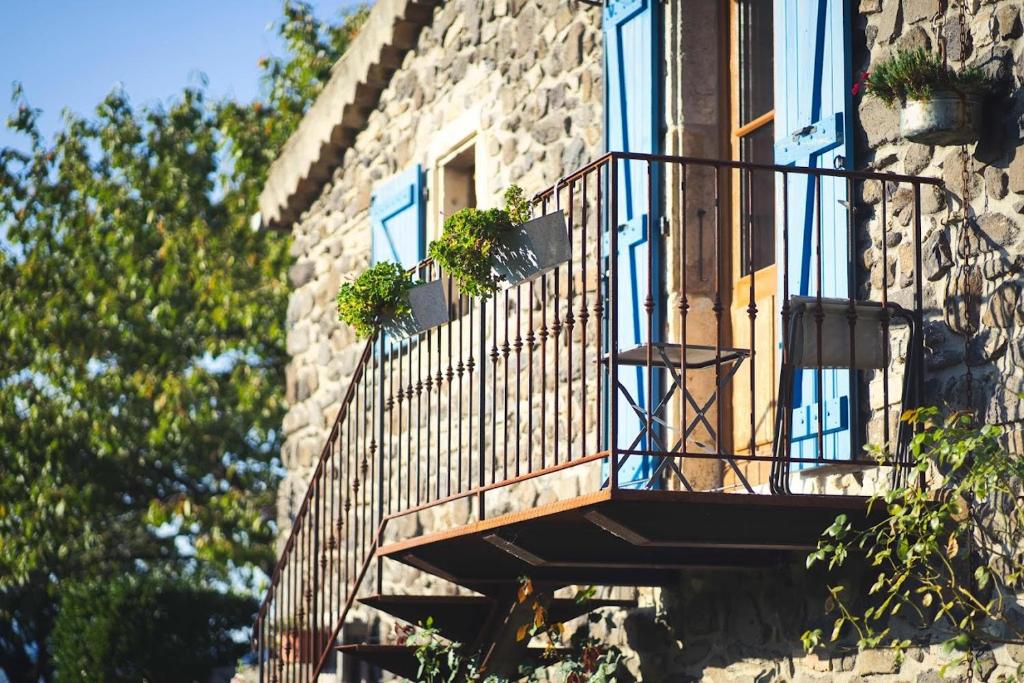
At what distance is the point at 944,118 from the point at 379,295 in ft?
8.82

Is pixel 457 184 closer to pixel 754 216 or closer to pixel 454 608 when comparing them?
pixel 754 216

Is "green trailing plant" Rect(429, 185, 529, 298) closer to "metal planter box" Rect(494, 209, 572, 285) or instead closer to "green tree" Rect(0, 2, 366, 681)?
"metal planter box" Rect(494, 209, 572, 285)

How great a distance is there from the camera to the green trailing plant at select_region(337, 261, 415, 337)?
7156 mm

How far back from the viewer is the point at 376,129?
1035 centimetres

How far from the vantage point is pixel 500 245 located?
6.22 meters

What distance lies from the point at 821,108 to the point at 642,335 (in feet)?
4.71

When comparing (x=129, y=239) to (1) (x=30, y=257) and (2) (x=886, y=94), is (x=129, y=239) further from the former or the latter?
(2) (x=886, y=94)

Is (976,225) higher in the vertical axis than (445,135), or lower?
lower

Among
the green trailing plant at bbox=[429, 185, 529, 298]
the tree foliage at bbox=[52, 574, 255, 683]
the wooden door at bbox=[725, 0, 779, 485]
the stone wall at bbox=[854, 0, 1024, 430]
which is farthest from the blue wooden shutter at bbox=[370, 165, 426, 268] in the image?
the stone wall at bbox=[854, 0, 1024, 430]

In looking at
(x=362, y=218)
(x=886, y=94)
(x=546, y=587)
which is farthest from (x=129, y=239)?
(x=886, y=94)

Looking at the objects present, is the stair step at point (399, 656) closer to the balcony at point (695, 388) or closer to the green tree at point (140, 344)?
the balcony at point (695, 388)

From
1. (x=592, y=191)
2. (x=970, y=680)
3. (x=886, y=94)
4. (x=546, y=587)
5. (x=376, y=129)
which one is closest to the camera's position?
(x=970, y=680)

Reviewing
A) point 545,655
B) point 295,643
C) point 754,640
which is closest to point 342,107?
point 295,643

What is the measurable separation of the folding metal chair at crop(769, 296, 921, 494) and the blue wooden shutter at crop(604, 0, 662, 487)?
1.50m
